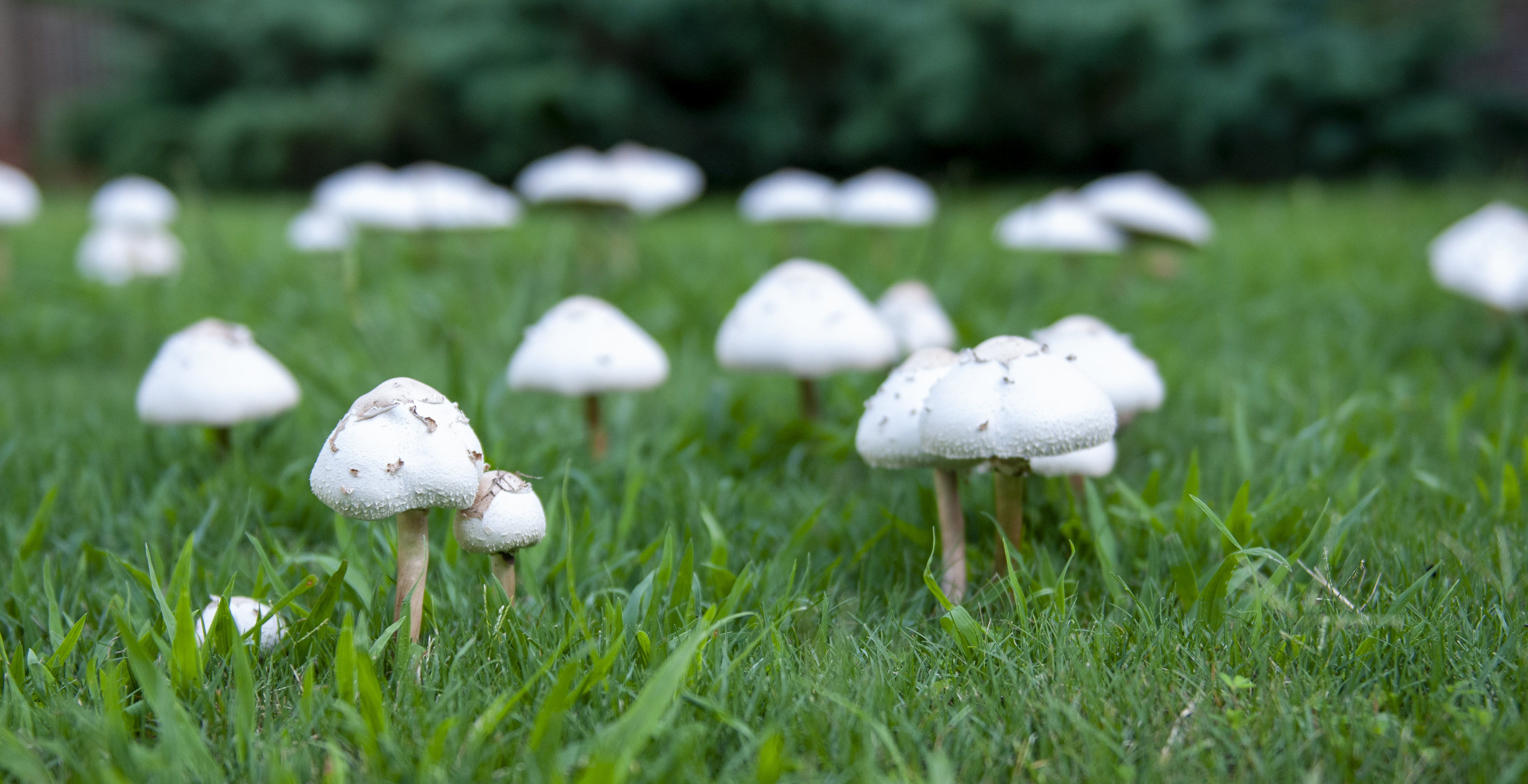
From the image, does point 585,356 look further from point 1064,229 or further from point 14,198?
point 14,198

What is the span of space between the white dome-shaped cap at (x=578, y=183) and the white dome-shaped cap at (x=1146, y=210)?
218 cm

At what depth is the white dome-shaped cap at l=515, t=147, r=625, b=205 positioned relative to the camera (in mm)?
4762

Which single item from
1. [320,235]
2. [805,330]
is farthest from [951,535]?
[320,235]

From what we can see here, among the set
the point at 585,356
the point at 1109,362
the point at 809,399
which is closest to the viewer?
the point at 1109,362

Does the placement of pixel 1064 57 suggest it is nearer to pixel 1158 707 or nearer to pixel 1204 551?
pixel 1204 551

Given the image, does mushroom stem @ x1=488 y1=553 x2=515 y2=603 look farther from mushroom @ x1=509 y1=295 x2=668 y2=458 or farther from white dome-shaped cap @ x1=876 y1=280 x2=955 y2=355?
white dome-shaped cap @ x1=876 y1=280 x2=955 y2=355

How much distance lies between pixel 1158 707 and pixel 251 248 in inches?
226

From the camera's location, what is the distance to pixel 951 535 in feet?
6.14

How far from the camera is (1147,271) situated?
16.8 feet

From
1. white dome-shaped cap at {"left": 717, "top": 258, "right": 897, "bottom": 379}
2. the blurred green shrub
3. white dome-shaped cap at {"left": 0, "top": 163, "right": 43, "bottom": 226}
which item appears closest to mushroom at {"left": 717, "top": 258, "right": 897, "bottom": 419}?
white dome-shaped cap at {"left": 717, "top": 258, "right": 897, "bottom": 379}

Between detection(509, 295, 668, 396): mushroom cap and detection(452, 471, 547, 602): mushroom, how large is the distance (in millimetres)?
762

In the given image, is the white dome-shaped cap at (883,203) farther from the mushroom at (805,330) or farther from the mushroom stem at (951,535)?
the mushroom stem at (951,535)

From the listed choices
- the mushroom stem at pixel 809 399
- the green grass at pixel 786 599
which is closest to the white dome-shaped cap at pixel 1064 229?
the green grass at pixel 786 599

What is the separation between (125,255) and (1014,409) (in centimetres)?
523
